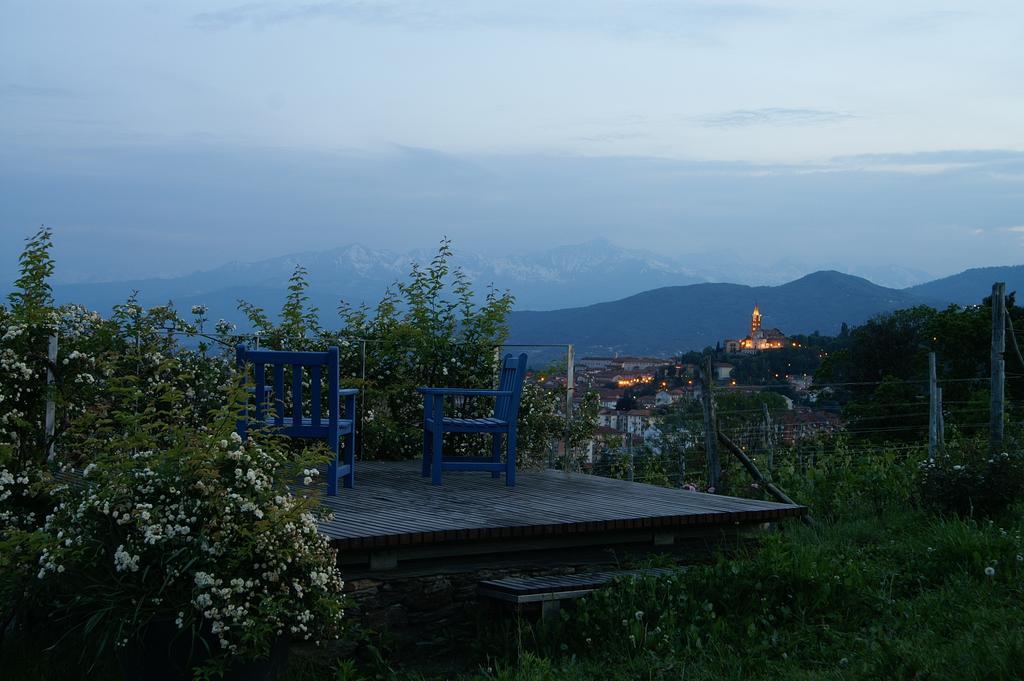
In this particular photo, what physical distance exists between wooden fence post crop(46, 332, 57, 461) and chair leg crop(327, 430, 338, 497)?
1.60 metres

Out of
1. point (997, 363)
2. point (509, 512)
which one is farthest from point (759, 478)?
point (509, 512)

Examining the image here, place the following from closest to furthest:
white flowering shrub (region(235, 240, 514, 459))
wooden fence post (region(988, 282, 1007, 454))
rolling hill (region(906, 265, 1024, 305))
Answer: wooden fence post (region(988, 282, 1007, 454)) < white flowering shrub (region(235, 240, 514, 459)) < rolling hill (region(906, 265, 1024, 305))

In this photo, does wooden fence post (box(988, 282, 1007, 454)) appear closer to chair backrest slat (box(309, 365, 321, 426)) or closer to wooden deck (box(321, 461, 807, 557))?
wooden deck (box(321, 461, 807, 557))

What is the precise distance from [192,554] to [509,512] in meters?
2.27

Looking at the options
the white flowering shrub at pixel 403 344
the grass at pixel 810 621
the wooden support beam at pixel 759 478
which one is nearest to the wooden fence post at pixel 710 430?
the wooden support beam at pixel 759 478

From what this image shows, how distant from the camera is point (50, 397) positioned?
19.9 feet

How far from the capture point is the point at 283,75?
1956 centimetres

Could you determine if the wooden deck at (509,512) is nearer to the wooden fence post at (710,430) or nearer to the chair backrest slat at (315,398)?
the chair backrest slat at (315,398)

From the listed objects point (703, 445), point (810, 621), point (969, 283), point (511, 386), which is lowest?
point (810, 621)

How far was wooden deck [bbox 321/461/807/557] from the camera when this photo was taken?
5129mm

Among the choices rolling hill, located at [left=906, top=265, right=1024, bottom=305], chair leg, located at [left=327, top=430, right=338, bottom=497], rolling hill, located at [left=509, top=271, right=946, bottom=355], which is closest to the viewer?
chair leg, located at [left=327, top=430, right=338, bottom=497]

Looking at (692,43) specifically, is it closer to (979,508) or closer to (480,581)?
(979,508)

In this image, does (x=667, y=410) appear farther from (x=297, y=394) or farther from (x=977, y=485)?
(x=297, y=394)

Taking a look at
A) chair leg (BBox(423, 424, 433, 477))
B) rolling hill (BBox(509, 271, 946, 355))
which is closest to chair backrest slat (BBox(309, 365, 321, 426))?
chair leg (BBox(423, 424, 433, 477))
